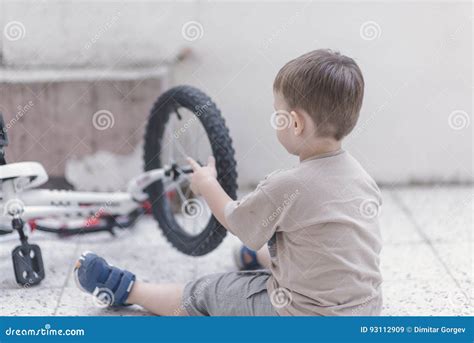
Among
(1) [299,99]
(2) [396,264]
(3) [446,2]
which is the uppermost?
(3) [446,2]

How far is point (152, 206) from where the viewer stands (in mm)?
1900

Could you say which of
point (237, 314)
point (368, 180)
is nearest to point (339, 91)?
point (368, 180)

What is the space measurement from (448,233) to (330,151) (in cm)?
82

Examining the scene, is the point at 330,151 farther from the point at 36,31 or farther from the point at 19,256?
the point at 36,31

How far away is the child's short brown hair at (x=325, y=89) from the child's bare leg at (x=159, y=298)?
0.50 meters

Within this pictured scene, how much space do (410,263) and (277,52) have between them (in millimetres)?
663
